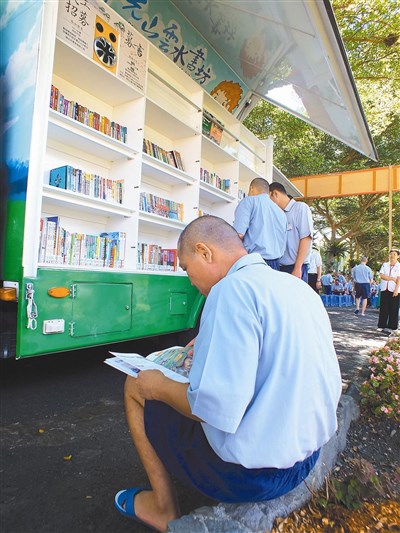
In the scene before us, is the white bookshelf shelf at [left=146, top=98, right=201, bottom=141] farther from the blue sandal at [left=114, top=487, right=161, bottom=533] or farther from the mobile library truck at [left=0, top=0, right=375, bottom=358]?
the blue sandal at [left=114, top=487, right=161, bottom=533]

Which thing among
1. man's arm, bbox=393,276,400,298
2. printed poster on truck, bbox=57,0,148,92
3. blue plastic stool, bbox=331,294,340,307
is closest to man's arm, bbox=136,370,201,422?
printed poster on truck, bbox=57,0,148,92

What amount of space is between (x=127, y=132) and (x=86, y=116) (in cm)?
48

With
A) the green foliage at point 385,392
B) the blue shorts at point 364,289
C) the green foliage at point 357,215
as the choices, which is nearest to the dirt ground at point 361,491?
the green foliage at point 385,392

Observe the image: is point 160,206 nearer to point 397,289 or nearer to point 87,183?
point 87,183

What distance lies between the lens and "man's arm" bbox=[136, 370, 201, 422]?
1.13 meters

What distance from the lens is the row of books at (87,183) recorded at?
11.4 feet

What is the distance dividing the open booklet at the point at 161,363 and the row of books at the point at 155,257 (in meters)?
2.60

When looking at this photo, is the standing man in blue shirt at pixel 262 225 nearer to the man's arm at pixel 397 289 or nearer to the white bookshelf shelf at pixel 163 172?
the white bookshelf shelf at pixel 163 172

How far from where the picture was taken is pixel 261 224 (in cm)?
371

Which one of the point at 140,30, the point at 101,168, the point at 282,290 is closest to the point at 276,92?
the point at 140,30

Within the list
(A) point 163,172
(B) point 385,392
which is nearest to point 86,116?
(A) point 163,172

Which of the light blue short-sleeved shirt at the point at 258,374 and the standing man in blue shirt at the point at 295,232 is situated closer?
the light blue short-sleeved shirt at the point at 258,374

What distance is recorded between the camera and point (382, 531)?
4.38 feet

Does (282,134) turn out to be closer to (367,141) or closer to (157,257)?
(367,141)
